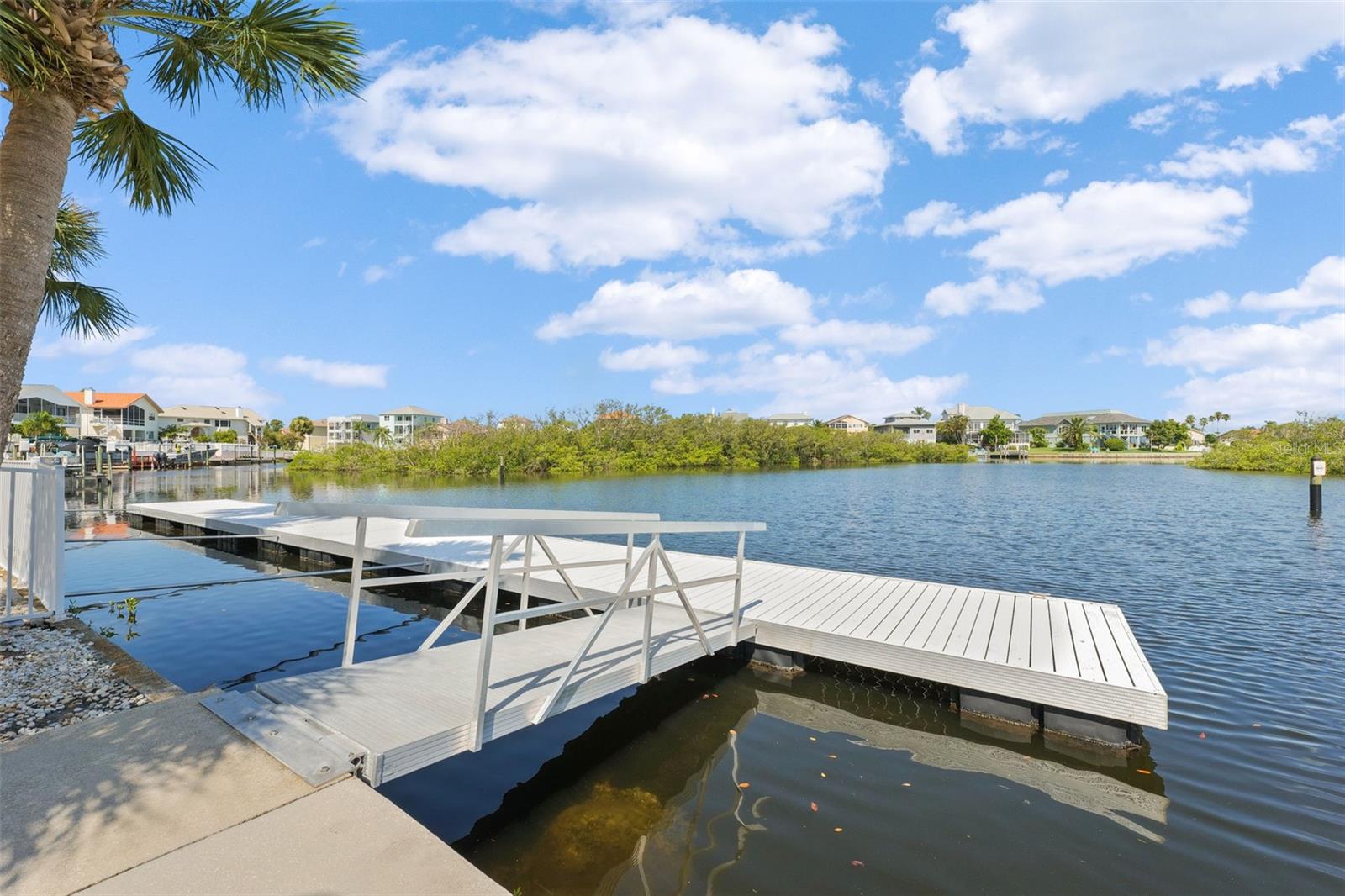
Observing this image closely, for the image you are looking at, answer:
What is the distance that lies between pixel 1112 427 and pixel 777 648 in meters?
130

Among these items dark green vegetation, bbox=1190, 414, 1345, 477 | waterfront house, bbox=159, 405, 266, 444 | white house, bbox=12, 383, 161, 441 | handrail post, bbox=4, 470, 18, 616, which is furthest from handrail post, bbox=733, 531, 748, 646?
waterfront house, bbox=159, 405, 266, 444

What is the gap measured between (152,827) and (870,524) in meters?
15.6

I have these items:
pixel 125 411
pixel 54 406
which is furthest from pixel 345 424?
pixel 54 406

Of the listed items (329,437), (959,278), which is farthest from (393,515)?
(329,437)

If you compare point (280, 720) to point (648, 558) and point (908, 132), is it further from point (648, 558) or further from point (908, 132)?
point (908, 132)

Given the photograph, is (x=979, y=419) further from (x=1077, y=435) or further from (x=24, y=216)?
(x=24, y=216)

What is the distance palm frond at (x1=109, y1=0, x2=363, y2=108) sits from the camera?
14.9ft

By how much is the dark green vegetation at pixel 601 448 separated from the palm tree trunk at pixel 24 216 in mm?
38386

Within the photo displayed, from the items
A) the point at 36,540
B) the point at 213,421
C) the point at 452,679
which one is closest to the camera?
the point at 452,679

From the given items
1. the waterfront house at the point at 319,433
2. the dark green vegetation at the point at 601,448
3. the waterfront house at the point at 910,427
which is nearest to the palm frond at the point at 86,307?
the dark green vegetation at the point at 601,448

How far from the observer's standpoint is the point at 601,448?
49.2 m

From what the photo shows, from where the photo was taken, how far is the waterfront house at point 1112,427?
105 meters

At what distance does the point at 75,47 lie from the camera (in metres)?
3.99

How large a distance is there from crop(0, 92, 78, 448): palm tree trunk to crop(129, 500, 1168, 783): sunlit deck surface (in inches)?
106
